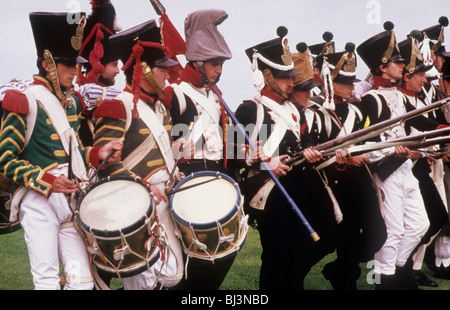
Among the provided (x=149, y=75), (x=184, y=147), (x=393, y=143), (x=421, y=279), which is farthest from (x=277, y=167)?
(x=421, y=279)

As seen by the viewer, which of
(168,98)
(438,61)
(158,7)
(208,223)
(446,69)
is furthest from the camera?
(438,61)

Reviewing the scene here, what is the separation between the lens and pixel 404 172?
6961 mm

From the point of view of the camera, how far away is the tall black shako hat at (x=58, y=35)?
4.68 m

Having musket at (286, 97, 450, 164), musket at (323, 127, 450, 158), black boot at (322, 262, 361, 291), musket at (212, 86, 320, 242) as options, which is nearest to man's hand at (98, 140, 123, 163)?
musket at (212, 86, 320, 242)

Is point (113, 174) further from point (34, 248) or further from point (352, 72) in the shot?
point (352, 72)

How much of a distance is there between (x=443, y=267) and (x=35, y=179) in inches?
208

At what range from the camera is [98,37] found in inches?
213

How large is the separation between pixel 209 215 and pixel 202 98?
1.13 m

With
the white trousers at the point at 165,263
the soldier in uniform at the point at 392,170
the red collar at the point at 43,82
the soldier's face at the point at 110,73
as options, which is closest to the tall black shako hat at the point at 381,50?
the soldier in uniform at the point at 392,170

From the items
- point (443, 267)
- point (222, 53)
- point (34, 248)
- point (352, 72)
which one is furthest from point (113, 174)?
point (443, 267)

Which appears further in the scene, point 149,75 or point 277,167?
point 277,167

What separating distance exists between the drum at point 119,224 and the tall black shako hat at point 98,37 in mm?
1087

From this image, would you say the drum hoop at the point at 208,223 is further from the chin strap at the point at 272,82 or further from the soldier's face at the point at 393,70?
the soldier's face at the point at 393,70

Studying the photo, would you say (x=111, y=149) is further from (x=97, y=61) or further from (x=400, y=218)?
(x=400, y=218)
